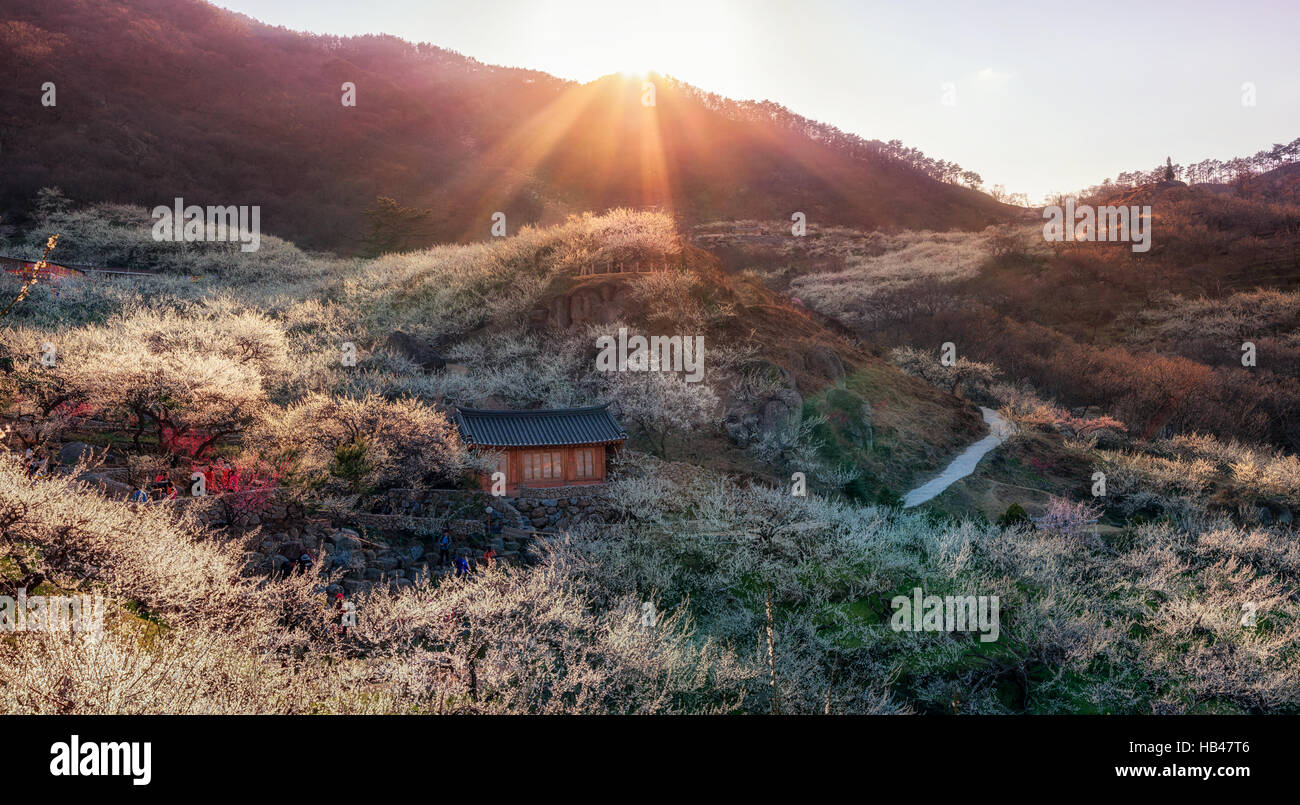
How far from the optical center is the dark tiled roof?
25.7m

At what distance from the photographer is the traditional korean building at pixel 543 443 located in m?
25.6

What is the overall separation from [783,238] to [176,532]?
309ft

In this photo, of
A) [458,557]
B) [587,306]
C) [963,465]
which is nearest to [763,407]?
[963,465]

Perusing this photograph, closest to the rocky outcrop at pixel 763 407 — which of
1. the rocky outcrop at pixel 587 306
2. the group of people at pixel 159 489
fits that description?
the rocky outcrop at pixel 587 306

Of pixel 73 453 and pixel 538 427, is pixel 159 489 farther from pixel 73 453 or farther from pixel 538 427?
pixel 538 427

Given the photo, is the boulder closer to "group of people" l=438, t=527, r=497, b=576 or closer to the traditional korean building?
"group of people" l=438, t=527, r=497, b=576

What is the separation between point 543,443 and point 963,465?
22.1 meters

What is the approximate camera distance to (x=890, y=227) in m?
116

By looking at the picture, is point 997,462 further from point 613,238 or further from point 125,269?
point 125,269

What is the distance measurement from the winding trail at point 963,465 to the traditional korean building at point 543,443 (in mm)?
13835

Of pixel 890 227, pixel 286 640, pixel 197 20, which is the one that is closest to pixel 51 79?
pixel 197 20

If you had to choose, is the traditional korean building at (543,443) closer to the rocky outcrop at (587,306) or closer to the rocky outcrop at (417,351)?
the rocky outcrop at (417,351)

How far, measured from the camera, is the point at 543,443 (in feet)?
84.4

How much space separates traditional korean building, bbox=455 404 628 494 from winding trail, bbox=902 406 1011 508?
13835 mm
